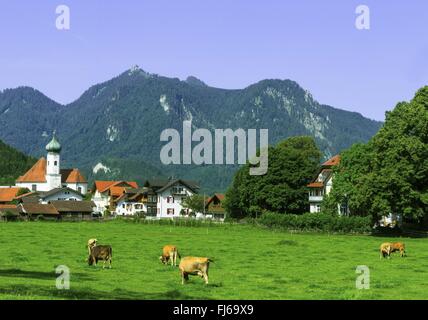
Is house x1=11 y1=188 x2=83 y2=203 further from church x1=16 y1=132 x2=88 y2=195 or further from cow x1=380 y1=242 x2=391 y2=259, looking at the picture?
cow x1=380 y1=242 x2=391 y2=259

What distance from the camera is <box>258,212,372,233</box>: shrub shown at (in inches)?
2841

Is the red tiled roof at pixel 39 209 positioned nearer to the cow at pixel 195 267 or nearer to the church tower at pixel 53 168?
the church tower at pixel 53 168

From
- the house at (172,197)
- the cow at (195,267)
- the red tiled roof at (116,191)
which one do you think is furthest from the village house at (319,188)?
the red tiled roof at (116,191)

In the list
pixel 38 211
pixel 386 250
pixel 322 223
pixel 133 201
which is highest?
pixel 133 201

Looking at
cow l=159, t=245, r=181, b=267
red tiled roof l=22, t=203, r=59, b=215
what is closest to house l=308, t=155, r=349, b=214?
red tiled roof l=22, t=203, r=59, b=215

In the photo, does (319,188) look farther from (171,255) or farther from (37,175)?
(37,175)

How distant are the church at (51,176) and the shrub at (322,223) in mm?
109533

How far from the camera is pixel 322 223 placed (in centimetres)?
7500

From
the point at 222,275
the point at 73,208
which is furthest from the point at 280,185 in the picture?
the point at 222,275

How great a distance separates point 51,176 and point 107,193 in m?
16.2

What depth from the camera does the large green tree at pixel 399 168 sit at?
66000 mm

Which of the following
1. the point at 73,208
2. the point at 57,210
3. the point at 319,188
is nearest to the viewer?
the point at 319,188
